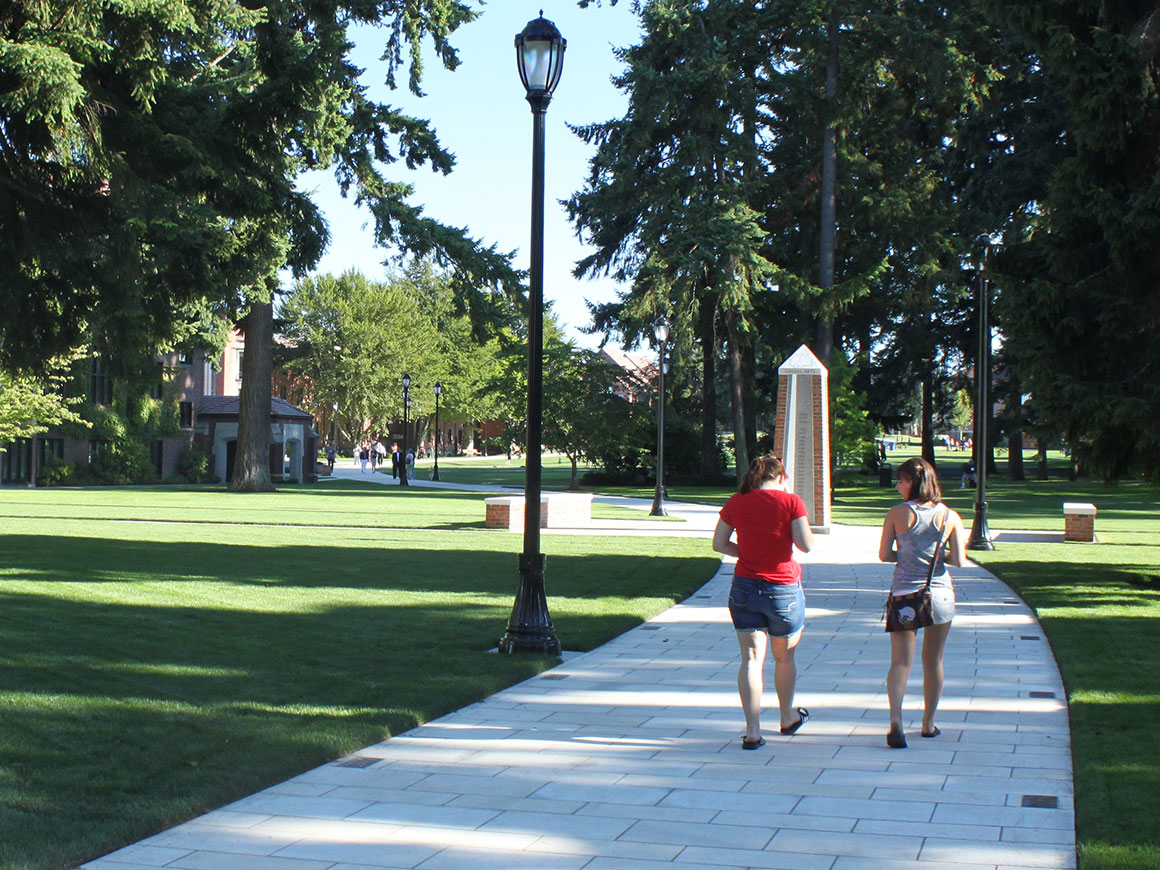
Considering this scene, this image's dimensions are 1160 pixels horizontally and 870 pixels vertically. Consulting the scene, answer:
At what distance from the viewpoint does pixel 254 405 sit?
40.9m

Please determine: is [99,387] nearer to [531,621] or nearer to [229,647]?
[229,647]

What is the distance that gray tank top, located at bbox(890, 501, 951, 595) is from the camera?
678cm

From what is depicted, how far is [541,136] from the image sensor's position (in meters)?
10.4

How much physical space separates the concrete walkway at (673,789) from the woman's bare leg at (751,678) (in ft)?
0.52

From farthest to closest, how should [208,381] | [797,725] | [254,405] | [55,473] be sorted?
[208,381] < [55,473] < [254,405] < [797,725]

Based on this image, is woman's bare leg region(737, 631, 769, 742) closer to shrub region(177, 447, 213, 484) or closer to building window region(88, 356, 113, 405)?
building window region(88, 356, 113, 405)

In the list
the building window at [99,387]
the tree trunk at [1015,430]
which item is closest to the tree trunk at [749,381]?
the tree trunk at [1015,430]

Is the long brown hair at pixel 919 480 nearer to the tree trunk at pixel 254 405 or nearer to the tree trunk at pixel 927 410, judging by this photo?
the tree trunk at pixel 254 405

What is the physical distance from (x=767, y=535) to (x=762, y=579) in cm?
26

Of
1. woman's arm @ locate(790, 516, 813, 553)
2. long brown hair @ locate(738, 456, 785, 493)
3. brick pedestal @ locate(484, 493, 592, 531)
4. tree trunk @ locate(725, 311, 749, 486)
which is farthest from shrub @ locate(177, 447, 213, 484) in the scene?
woman's arm @ locate(790, 516, 813, 553)

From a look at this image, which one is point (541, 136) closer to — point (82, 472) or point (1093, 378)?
point (1093, 378)

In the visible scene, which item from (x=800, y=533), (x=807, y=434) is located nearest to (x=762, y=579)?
(x=800, y=533)

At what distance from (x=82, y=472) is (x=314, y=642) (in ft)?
143

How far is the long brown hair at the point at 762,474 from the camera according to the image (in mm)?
6973
